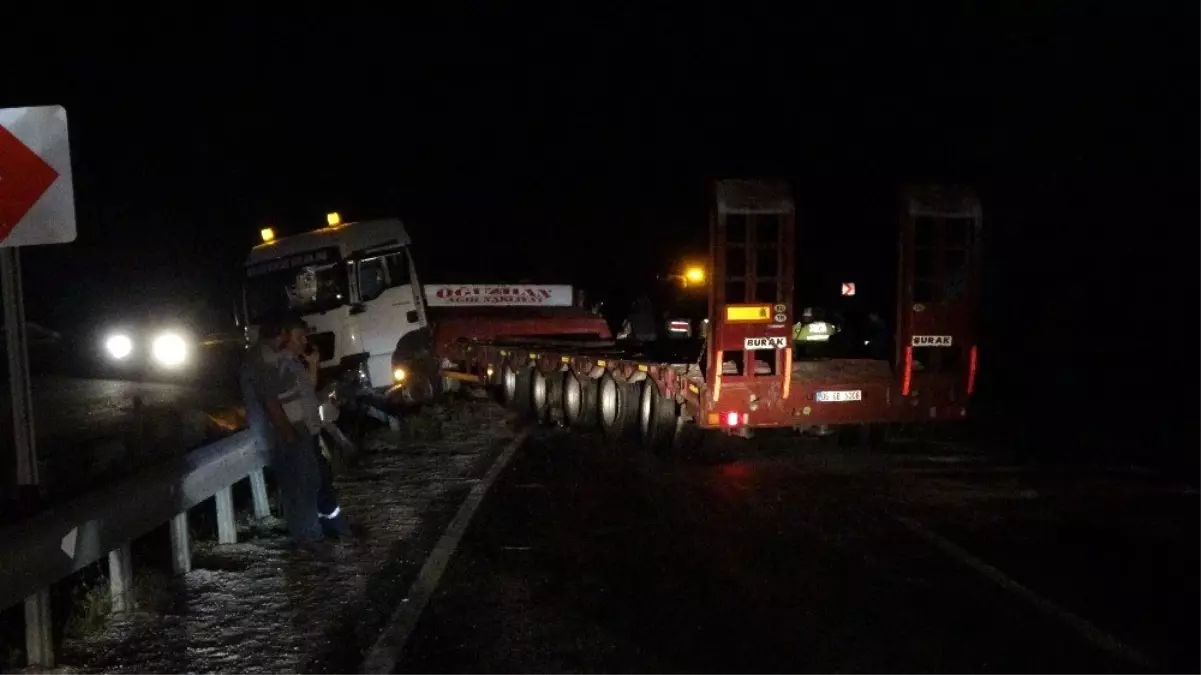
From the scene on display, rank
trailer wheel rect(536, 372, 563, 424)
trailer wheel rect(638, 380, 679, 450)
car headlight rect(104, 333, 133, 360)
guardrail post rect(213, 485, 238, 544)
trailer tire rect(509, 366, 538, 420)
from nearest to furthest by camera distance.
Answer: guardrail post rect(213, 485, 238, 544) → trailer wheel rect(638, 380, 679, 450) → trailer wheel rect(536, 372, 563, 424) → trailer tire rect(509, 366, 538, 420) → car headlight rect(104, 333, 133, 360)

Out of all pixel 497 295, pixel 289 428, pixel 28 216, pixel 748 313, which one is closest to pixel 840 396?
pixel 748 313

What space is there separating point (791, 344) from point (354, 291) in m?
8.31

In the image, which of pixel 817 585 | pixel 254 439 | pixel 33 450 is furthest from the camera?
pixel 254 439

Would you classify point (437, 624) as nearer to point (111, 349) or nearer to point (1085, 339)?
point (1085, 339)

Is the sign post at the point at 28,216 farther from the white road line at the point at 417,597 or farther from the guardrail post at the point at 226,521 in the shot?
the guardrail post at the point at 226,521

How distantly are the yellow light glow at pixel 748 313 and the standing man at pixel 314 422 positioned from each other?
4303 millimetres

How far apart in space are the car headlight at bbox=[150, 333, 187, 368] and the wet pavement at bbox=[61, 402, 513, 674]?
1810 centimetres

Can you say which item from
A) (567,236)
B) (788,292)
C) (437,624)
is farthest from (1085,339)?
(567,236)

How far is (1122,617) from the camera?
6492 millimetres

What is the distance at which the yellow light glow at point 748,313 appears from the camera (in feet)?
37.9

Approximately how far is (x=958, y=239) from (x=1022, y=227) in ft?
58.8

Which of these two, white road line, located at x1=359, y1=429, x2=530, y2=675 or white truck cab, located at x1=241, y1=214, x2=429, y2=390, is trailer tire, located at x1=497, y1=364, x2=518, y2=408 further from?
white road line, located at x1=359, y1=429, x2=530, y2=675

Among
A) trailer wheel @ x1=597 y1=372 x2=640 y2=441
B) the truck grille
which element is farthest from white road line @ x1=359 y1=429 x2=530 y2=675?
the truck grille

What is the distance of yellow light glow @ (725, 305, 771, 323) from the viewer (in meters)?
11.5
